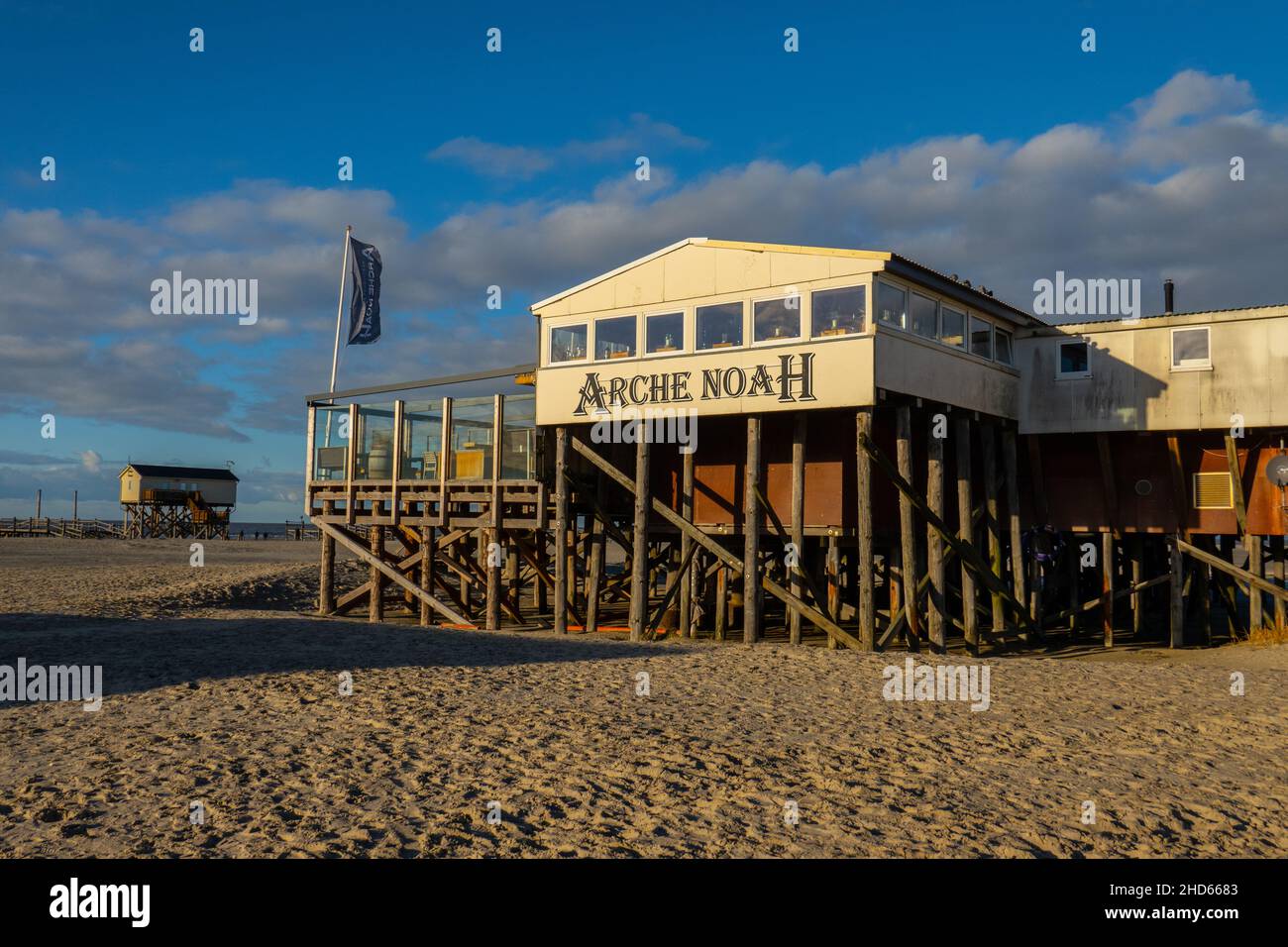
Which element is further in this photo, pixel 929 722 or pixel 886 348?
pixel 886 348

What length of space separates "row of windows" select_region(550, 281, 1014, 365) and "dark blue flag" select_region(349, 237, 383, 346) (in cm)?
827

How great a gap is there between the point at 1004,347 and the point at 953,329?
2.81 m

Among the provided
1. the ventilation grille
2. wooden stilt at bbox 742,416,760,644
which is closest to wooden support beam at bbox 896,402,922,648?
wooden stilt at bbox 742,416,760,644

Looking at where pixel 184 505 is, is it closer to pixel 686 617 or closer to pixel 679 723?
pixel 686 617

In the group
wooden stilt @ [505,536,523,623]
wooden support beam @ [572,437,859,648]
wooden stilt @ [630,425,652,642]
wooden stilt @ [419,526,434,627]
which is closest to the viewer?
wooden support beam @ [572,437,859,648]

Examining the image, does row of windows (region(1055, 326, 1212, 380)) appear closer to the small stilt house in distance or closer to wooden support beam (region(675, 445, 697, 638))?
wooden support beam (region(675, 445, 697, 638))

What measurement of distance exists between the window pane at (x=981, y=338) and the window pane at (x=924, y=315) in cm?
170

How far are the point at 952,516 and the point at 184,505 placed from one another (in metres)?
Result: 62.3

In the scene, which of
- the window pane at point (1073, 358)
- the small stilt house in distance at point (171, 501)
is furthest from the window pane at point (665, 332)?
the small stilt house in distance at point (171, 501)

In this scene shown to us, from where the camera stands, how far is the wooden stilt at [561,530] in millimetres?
20391

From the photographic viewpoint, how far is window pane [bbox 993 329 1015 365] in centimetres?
2072

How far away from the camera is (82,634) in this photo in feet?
50.4
